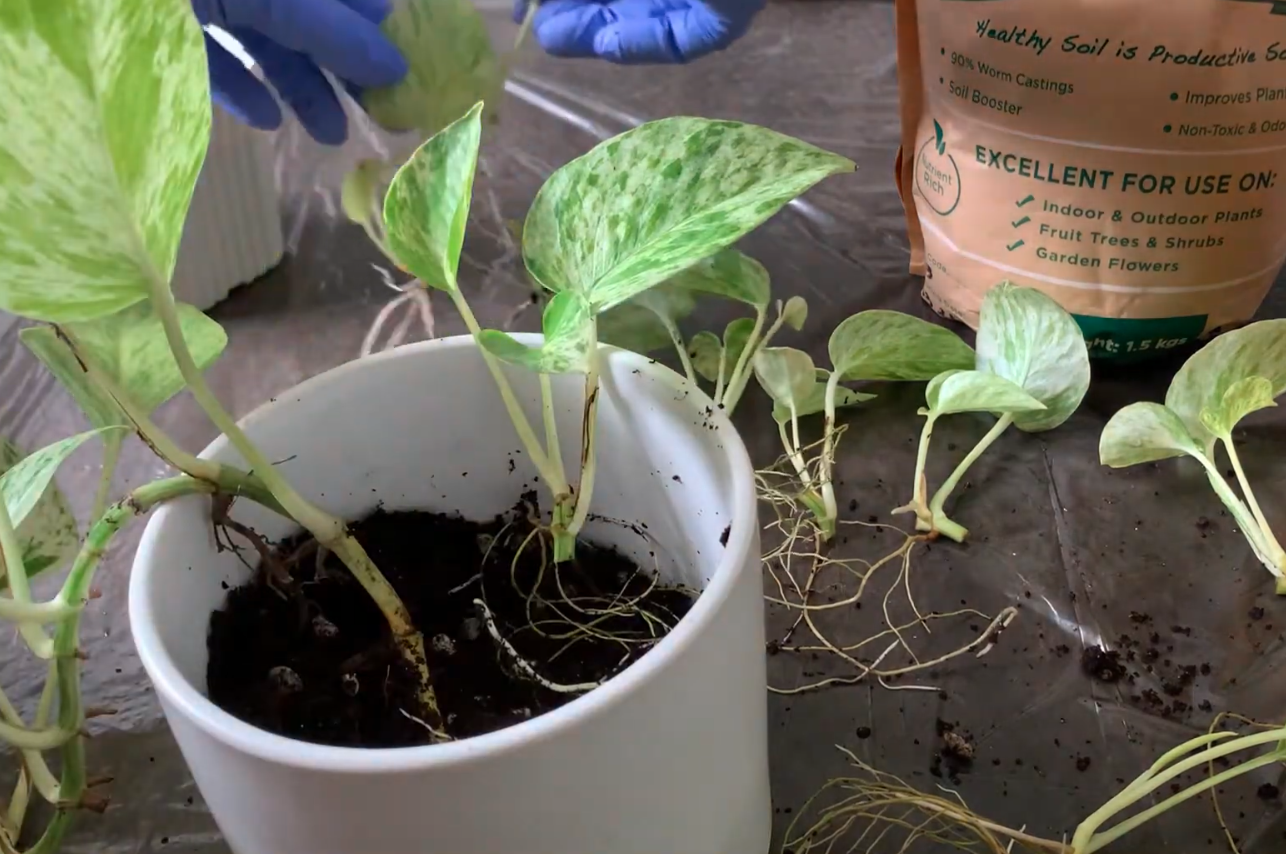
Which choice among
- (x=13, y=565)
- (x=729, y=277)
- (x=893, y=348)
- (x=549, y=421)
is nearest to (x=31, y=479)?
(x=13, y=565)

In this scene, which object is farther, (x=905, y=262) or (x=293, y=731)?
(x=905, y=262)

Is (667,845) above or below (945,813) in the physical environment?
above

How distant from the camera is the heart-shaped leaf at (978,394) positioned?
46 centimetres

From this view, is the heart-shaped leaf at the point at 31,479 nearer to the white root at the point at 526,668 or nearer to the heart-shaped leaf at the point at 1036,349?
the white root at the point at 526,668

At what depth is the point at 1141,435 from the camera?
47cm

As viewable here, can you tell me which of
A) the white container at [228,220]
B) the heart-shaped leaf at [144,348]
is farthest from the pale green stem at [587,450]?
the white container at [228,220]

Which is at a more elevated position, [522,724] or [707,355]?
[522,724]

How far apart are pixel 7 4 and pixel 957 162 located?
0.49 m

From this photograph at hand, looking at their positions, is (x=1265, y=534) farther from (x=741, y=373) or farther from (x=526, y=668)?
(x=526, y=668)

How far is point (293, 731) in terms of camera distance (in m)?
0.27

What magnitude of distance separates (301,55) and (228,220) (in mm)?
150

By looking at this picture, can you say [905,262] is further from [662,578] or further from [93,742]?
[93,742]

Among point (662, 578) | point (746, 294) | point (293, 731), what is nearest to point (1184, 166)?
point (746, 294)

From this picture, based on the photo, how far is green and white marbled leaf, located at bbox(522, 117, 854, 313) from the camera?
9.2 inches
